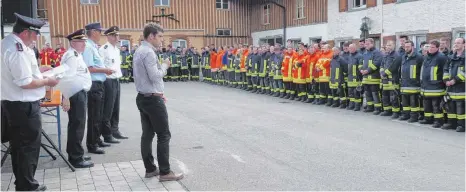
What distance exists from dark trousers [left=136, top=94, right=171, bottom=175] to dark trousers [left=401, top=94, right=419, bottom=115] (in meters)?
7.03

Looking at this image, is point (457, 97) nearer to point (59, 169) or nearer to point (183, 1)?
point (59, 169)

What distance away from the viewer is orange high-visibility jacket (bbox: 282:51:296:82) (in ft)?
52.2

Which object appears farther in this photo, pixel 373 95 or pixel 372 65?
pixel 373 95

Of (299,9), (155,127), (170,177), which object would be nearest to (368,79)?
(170,177)

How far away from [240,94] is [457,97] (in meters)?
9.71

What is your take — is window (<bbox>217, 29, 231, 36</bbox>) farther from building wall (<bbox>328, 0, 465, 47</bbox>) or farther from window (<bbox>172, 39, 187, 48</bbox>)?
building wall (<bbox>328, 0, 465, 47</bbox>)

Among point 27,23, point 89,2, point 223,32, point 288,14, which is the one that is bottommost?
point 27,23

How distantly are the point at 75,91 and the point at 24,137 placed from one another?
59.0 inches

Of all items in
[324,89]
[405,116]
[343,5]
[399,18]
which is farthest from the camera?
[343,5]

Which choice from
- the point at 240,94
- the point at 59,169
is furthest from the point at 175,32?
the point at 59,169

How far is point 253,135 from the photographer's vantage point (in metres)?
9.32

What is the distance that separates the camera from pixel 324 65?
46.3 feet

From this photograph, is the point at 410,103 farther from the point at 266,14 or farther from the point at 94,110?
the point at 266,14

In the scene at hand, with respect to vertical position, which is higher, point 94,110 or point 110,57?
point 110,57
